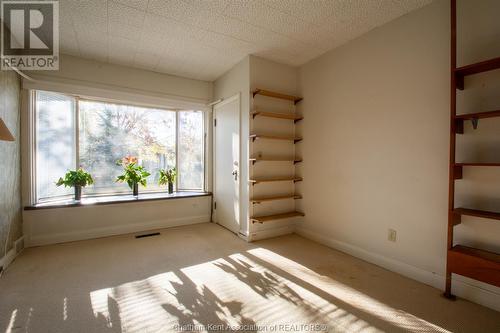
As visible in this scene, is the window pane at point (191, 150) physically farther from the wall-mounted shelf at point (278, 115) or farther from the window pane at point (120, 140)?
the wall-mounted shelf at point (278, 115)

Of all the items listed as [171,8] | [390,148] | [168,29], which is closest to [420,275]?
[390,148]

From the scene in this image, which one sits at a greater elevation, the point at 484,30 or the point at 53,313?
the point at 484,30

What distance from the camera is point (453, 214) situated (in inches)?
68.9

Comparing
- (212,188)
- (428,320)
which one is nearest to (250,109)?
(212,188)

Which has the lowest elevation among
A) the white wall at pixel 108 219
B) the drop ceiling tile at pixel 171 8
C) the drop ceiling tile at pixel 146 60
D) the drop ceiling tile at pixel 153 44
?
the white wall at pixel 108 219

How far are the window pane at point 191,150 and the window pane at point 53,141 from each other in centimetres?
158

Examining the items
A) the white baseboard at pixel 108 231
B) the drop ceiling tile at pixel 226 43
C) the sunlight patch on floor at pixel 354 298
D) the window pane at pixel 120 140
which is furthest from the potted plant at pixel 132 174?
the sunlight patch on floor at pixel 354 298

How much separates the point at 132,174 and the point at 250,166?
196cm

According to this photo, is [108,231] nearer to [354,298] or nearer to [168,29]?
[168,29]

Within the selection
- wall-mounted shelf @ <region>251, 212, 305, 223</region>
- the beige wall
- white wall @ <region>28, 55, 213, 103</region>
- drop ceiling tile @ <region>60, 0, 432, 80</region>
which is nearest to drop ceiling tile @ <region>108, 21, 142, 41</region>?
drop ceiling tile @ <region>60, 0, 432, 80</region>

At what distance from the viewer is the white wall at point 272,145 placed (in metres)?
3.17

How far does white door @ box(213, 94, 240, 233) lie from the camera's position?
3.41m

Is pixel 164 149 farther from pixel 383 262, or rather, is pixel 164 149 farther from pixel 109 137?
pixel 383 262

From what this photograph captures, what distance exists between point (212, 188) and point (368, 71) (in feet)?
9.76
